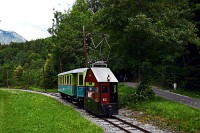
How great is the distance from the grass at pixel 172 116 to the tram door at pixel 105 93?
2.30 meters

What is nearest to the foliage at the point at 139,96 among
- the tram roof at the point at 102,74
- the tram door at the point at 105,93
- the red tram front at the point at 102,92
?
the red tram front at the point at 102,92

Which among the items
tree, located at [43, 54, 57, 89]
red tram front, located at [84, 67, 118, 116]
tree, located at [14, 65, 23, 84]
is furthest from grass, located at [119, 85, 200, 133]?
tree, located at [14, 65, 23, 84]

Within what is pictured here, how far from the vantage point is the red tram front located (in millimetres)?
20547

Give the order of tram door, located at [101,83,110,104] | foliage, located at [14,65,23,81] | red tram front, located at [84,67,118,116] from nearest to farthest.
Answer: red tram front, located at [84,67,118,116] → tram door, located at [101,83,110,104] → foliage, located at [14,65,23,81]

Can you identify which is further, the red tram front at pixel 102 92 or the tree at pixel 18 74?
the tree at pixel 18 74

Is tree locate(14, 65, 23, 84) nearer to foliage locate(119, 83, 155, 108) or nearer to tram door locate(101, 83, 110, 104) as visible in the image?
foliage locate(119, 83, 155, 108)

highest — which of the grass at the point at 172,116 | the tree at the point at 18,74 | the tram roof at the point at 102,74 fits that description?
the tree at the point at 18,74

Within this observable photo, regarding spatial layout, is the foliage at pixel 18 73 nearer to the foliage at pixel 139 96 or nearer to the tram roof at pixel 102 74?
the foliage at pixel 139 96

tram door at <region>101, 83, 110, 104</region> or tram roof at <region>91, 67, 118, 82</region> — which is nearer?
tram door at <region>101, 83, 110, 104</region>

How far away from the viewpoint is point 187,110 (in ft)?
66.3

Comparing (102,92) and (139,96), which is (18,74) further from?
(102,92)

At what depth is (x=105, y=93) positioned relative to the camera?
68.4 feet

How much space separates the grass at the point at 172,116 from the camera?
52.6 feet

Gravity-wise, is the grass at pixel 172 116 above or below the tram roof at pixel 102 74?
below
